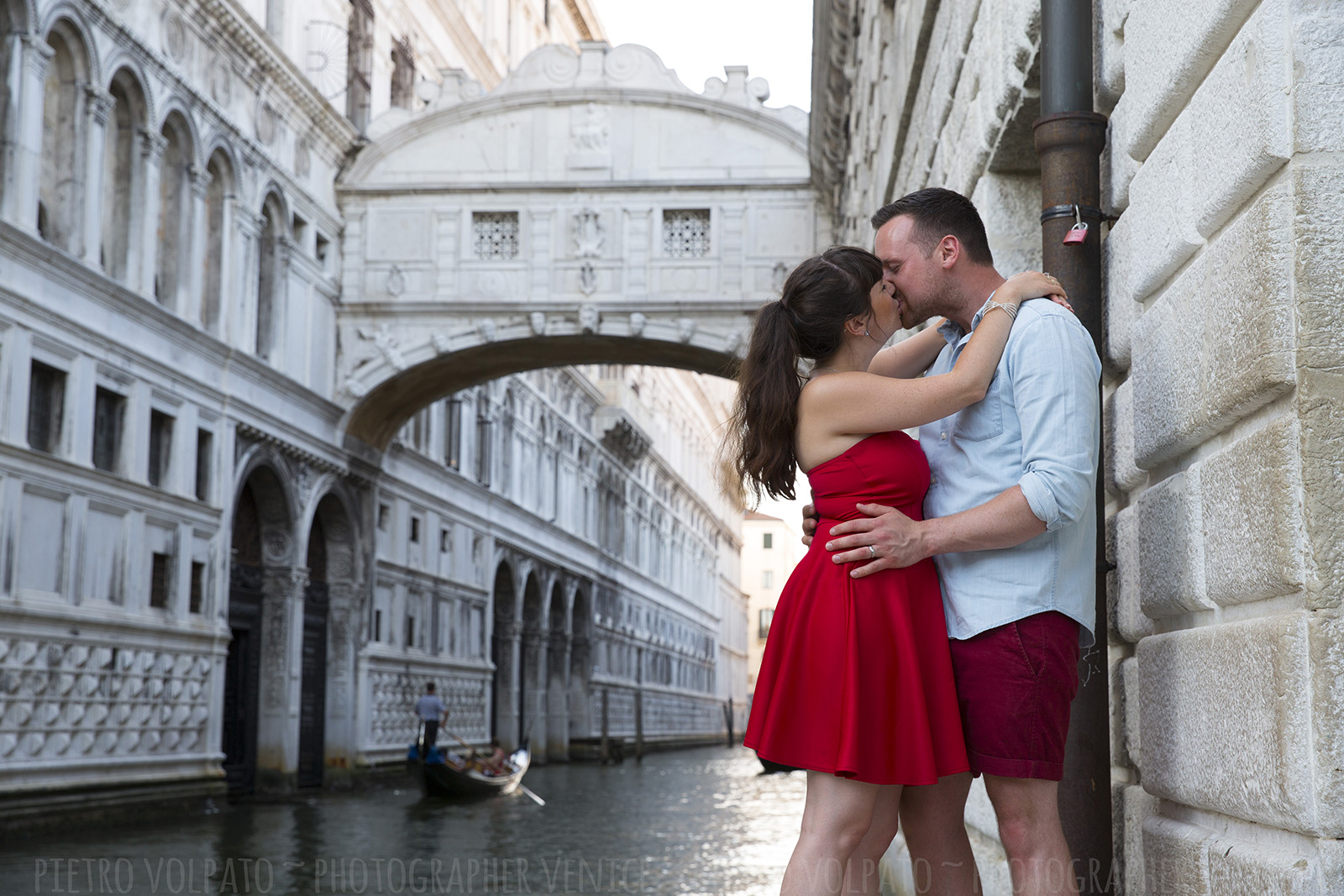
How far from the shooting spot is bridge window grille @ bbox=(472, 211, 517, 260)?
1755cm

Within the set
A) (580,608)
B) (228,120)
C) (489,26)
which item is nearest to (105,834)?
(228,120)

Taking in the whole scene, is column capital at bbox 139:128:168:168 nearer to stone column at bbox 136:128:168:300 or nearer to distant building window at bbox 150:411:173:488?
stone column at bbox 136:128:168:300

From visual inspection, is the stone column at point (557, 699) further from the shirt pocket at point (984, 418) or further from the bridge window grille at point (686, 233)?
the shirt pocket at point (984, 418)

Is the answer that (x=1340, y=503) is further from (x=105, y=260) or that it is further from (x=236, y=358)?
(x=236, y=358)

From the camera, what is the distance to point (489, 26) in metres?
26.5

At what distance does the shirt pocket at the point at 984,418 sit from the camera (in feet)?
8.45

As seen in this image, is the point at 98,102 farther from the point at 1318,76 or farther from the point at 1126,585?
the point at 1318,76

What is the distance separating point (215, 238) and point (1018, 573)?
538 inches

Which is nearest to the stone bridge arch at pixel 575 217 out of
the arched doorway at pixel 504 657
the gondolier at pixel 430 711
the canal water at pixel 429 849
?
the gondolier at pixel 430 711

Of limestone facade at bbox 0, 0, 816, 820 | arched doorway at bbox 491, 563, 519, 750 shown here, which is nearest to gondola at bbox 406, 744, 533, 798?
limestone facade at bbox 0, 0, 816, 820

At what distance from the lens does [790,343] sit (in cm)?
271

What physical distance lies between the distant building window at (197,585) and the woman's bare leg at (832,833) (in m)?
12.6

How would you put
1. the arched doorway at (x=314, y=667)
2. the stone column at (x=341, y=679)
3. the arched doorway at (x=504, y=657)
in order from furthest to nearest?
1. the arched doorway at (x=504, y=657)
2. the stone column at (x=341, y=679)
3. the arched doorway at (x=314, y=667)

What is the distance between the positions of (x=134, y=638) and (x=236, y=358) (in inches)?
132
